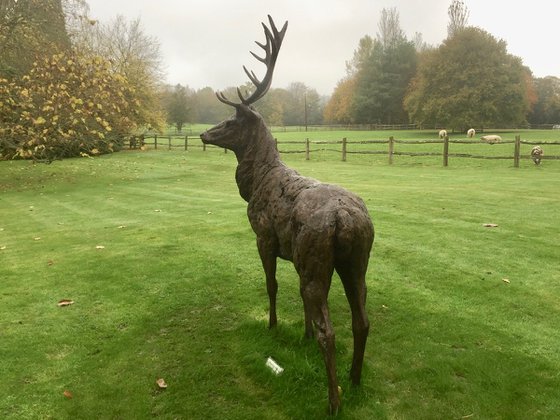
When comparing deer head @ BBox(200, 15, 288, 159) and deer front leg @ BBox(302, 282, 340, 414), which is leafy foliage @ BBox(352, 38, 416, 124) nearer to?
deer head @ BBox(200, 15, 288, 159)

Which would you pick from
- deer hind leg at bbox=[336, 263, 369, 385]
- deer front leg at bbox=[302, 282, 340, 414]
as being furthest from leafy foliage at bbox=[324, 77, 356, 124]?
deer front leg at bbox=[302, 282, 340, 414]

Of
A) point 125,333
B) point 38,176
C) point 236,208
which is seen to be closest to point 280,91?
point 38,176

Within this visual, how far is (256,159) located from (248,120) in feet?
1.30

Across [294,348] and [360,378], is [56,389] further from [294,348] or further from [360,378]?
[360,378]

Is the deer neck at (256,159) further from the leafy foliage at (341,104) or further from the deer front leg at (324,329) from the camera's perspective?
the leafy foliage at (341,104)

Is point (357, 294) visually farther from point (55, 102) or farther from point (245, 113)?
point (55, 102)

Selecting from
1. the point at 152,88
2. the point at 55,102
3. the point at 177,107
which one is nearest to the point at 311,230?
the point at 55,102

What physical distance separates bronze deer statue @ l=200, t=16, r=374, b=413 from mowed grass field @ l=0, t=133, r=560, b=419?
0.56m

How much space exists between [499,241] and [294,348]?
4712mm

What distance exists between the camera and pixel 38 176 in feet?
60.2

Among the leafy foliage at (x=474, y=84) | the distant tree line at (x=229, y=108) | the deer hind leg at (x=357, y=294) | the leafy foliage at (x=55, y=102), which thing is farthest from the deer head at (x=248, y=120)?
the leafy foliage at (x=474, y=84)

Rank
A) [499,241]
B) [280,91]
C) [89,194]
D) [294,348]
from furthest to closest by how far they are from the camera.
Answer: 1. [280,91]
2. [89,194]
3. [499,241]
4. [294,348]

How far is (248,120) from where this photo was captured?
423 cm

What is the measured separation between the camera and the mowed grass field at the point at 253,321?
11.1 ft
